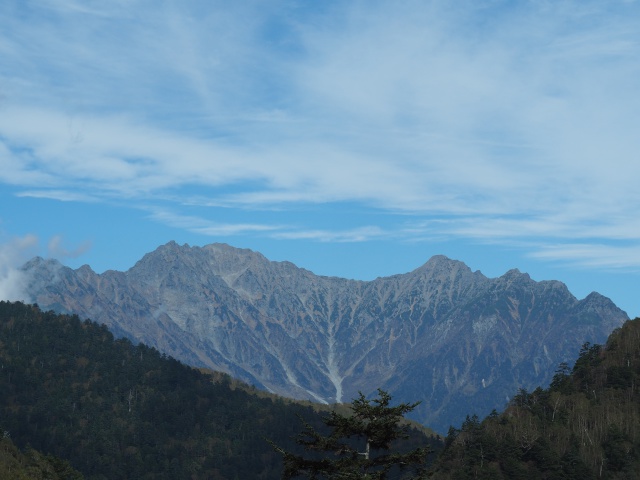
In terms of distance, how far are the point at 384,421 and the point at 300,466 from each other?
5910mm

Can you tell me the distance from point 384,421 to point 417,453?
2.88m

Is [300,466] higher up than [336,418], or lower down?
lower down

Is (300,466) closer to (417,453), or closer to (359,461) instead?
(359,461)

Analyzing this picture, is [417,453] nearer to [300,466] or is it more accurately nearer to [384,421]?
[384,421]

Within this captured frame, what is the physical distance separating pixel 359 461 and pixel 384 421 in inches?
113

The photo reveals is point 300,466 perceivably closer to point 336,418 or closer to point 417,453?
point 336,418

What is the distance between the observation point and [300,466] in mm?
52156

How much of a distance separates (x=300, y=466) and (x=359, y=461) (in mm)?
3735

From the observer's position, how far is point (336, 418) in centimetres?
5197

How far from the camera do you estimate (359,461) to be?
51406mm

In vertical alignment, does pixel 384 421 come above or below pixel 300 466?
above

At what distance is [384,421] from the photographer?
171 feet

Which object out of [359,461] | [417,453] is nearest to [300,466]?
[359,461]
